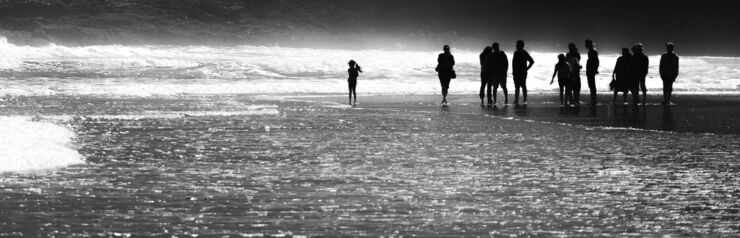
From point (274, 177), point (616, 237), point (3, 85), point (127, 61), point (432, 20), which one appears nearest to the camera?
point (616, 237)

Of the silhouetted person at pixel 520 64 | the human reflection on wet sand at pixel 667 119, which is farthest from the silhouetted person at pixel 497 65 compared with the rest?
the human reflection on wet sand at pixel 667 119

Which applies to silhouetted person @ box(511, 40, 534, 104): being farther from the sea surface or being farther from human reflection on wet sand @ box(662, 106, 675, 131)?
the sea surface

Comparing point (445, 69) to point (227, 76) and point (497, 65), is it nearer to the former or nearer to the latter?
point (497, 65)

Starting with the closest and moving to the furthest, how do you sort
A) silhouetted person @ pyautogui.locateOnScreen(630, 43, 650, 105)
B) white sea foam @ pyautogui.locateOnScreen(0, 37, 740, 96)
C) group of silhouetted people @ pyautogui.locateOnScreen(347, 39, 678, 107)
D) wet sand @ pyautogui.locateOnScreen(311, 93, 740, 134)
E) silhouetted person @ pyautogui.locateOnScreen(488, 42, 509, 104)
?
1. wet sand @ pyautogui.locateOnScreen(311, 93, 740, 134)
2. group of silhouetted people @ pyautogui.locateOnScreen(347, 39, 678, 107)
3. silhouetted person @ pyautogui.locateOnScreen(630, 43, 650, 105)
4. silhouetted person @ pyautogui.locateOnScreen(488, 42, 509, 104)
5. white sea foam @ pyautogui.locateOnScreen(0, 37, 740, 96)

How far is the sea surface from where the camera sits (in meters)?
8.20

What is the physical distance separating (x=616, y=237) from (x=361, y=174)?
418cm

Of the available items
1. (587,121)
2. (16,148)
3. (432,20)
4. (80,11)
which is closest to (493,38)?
(432,20)

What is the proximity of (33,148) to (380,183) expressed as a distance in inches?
175

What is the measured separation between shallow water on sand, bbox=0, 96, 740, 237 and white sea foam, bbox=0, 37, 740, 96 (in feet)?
62.4

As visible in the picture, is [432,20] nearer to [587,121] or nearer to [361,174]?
[587,121]

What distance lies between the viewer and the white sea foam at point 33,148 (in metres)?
11.9

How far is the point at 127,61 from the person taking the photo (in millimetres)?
60719

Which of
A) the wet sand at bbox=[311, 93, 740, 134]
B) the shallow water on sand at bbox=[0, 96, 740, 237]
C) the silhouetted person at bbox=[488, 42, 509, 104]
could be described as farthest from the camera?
the silhouetted person at bbox=[488, 42, 509, 104]

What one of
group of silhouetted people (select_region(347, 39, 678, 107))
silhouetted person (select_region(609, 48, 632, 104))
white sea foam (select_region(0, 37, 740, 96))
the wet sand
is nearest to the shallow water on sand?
the wet sand
